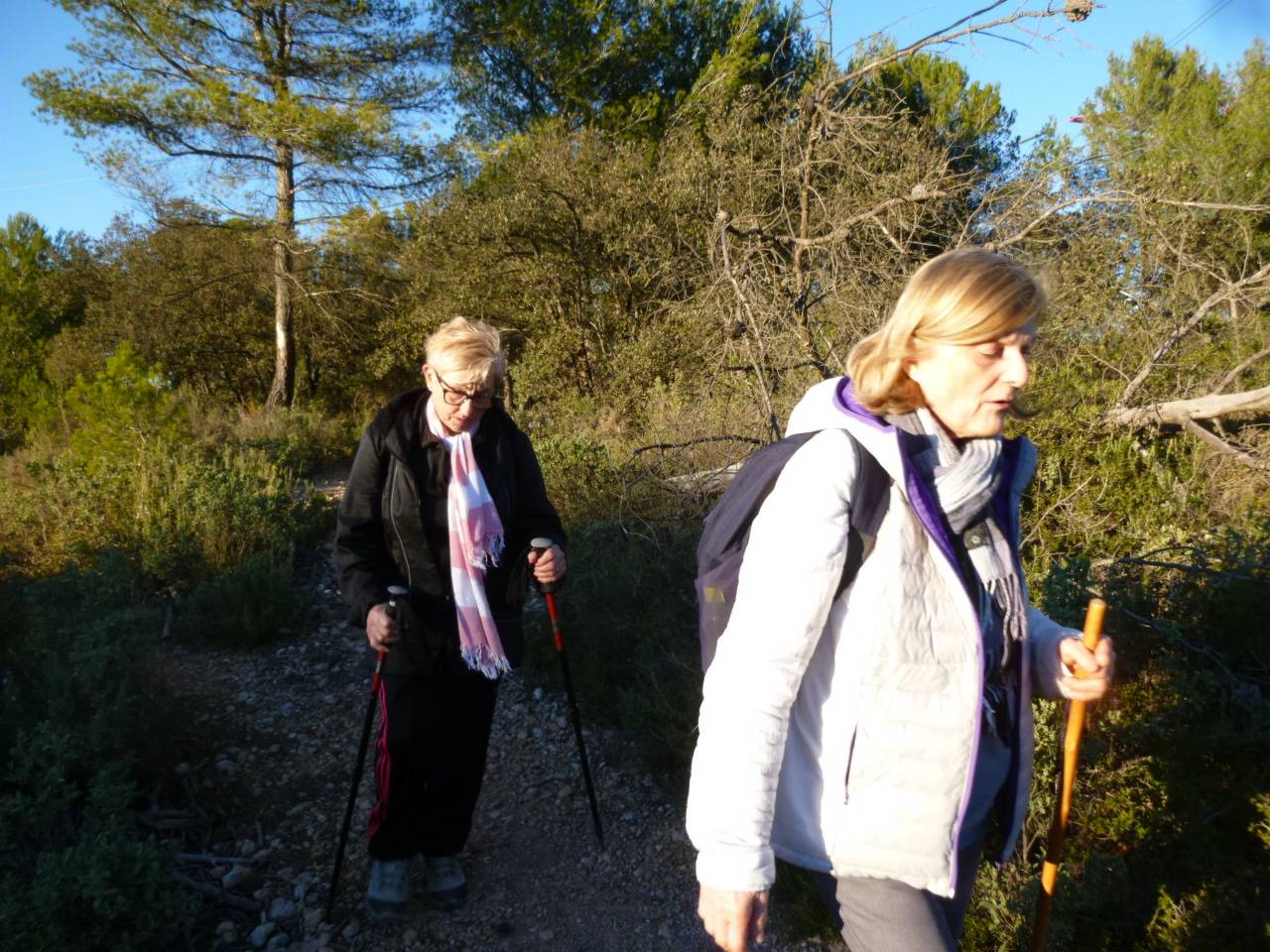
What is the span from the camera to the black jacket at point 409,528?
2.82 metres

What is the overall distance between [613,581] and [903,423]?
3.54m

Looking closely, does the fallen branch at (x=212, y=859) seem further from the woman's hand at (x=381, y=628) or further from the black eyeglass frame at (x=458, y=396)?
the black eyeglass frame at (x=458, y=396)

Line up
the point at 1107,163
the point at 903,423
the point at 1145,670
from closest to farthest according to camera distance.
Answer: the point at 903,423 < the point at 1145,670 < the point at 1107,163

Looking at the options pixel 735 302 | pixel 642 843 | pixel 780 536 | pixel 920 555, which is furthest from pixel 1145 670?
pixel 735 302

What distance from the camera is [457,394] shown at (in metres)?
2.79

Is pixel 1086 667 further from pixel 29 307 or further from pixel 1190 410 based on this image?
pixel 29 307

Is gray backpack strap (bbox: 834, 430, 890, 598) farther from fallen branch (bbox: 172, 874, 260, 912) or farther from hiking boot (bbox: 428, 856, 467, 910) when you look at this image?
fallen branch (bbox: 172, 874, 260, 912)

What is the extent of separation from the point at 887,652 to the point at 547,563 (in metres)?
A: 1.84

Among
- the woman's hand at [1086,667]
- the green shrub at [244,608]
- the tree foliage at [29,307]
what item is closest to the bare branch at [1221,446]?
the woman's hand at [1086,667]

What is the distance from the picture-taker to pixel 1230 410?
15.4 ft

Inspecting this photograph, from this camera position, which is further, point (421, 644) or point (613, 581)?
point (613, 581)

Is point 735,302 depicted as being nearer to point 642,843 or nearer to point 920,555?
point 642,843

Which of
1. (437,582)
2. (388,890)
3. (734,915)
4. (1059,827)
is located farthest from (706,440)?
(734,915)

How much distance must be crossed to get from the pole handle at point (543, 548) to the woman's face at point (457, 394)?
47 cm
